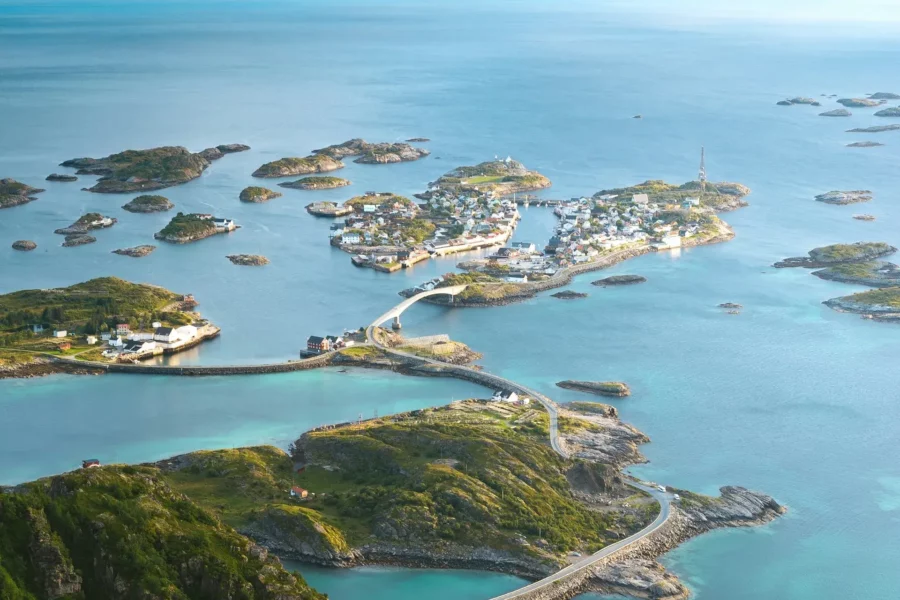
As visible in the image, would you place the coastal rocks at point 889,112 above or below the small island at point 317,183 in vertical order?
below

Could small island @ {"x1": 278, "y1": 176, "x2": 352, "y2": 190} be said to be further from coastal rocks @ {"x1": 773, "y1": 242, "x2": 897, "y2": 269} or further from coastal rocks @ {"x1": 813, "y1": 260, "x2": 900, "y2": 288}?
coastal rocks @ {"x1": 813, "y1": 260, "x2": 900, "y2": 288}

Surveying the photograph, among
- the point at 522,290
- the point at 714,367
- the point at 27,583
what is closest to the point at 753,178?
the point at 522,290

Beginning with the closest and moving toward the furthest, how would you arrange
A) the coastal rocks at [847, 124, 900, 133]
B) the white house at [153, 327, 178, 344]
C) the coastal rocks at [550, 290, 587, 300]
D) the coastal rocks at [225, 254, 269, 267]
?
the white house at [153, 327, 178, 344] → the coastal rocks at [550, 290, 587, 300] → the coastal rocks at [225, 254, 269, 267] → the coastal rocks at [847, 124, 900, 133]

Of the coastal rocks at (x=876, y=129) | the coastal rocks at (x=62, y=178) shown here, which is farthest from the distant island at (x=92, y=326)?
the coastal rocks at (x=876, y=129)

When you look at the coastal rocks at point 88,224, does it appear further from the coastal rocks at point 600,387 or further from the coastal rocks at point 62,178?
the coastal rocks at point 600,387

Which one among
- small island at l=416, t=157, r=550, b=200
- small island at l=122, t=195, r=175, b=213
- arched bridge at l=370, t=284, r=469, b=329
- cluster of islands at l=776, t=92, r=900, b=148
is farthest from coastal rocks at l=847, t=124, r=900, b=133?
arched bridge at l=370, t=284, r=469, b=329
